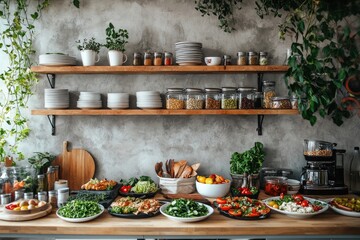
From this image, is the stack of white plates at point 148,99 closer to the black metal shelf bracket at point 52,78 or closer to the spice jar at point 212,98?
the spice jar at point 212,98

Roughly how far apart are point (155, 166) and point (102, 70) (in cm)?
99

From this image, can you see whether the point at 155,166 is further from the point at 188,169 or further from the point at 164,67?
the point at 164,67

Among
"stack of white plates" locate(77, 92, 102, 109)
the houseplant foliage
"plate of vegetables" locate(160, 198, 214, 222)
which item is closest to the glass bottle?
"plate of vegetables" locate(160, 198, 214, 222)

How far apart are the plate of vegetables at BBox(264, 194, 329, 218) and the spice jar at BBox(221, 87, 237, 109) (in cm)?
86

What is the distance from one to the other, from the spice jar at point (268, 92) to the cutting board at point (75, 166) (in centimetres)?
174

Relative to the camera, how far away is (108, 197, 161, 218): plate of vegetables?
2453 mm

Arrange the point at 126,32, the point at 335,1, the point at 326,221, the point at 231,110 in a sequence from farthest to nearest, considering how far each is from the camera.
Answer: the point at 126,32
the point at 231,110
the point at 326,221
the point at 335,1

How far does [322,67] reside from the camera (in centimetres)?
300

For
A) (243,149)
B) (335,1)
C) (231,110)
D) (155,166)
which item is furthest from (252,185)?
(335,1)

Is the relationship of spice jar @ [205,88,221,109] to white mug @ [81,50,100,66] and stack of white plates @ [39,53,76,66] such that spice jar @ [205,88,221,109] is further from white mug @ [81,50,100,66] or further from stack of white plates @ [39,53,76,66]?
stack of white plates @ [39,53,76,66]

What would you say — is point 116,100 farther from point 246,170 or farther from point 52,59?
point 246,170

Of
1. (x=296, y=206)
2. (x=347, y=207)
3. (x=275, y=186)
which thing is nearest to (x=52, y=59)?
(x=275, y=186)

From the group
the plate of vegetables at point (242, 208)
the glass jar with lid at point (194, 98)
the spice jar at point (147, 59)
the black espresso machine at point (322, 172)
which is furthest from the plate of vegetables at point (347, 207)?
the spice jar at point (147, 59)

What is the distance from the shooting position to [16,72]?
328 cm
